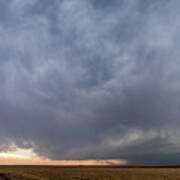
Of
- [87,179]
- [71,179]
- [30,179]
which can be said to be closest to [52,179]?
[71,179]

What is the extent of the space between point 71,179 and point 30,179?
10240mm

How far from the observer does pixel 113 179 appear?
42.6 m

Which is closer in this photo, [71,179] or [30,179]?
[30,179]

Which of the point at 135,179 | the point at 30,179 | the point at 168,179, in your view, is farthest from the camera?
the point at 135,179

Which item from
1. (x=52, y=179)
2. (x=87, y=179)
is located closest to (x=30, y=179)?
(x=52, y=179)

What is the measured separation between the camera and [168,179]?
40.7 meters

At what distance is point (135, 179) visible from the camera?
4416 centimetres

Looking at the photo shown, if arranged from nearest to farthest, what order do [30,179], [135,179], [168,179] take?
[30,179], [168,179], [135,179]

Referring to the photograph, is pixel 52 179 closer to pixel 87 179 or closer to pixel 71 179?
pixel 71 179

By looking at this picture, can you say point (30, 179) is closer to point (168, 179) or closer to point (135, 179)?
point (135, 179)

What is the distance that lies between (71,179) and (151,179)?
1429 cm

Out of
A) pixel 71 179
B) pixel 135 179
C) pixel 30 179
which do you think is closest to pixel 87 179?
pixel 71 179

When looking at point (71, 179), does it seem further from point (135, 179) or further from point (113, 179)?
point (135, 179)

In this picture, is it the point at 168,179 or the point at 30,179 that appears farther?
the point at 168,179
